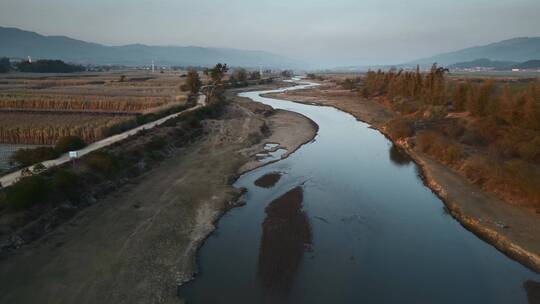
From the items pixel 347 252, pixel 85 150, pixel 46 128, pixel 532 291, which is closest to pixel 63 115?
pixel 46 128

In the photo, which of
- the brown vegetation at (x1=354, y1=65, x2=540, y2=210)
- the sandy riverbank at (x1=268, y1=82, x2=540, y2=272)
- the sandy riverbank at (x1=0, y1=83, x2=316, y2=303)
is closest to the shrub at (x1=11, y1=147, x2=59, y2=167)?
the sandy riverbank at (x1=0, y1=83, x2=316, y2=303)

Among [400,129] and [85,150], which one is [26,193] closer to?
[85,150]

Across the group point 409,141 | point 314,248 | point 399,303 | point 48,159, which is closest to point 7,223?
point 48,159

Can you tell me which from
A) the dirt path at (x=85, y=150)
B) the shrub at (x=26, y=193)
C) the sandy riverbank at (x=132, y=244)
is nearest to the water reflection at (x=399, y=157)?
the sandy riverbank at (x=132, y=244)

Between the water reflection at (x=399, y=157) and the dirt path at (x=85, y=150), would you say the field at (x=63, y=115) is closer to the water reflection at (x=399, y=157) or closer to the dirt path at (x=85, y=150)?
the dirt path at (x=85, y=150)

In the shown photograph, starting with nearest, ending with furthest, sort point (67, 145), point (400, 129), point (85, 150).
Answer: point (67, 145), point (85, 150), point (400, 129)
